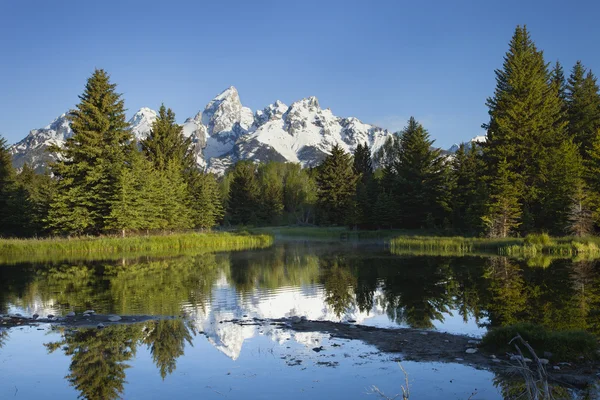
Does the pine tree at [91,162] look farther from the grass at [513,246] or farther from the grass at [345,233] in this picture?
the grass at [513,246]

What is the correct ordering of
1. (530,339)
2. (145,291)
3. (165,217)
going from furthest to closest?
(165,217) < (145,291) < (530,339)

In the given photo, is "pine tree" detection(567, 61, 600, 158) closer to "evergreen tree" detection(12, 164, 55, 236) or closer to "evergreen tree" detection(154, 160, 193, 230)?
"evergreen tree" detection(154, 160, 193, 230)

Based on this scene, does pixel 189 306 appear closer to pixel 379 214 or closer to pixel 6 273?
pixel 6 273

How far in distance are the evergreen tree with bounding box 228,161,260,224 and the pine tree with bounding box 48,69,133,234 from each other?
136ft

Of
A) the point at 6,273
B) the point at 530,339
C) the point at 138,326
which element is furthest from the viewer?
the point at 6,273

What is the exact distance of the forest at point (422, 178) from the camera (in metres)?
43.9

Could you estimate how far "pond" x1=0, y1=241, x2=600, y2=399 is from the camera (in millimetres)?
9125

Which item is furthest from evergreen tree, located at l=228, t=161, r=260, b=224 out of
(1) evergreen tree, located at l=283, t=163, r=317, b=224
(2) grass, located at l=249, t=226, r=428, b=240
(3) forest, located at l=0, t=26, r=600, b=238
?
(3) forest, located at l=0, t=26, r=600, b=238

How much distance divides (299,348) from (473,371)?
407cm

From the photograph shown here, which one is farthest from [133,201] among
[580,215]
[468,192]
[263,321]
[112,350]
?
[580,215]

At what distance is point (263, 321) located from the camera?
14.6m

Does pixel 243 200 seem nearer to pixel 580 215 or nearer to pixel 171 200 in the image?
pixel 171 200

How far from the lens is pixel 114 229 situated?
161 ft

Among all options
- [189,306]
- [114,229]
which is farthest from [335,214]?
[189,306]
